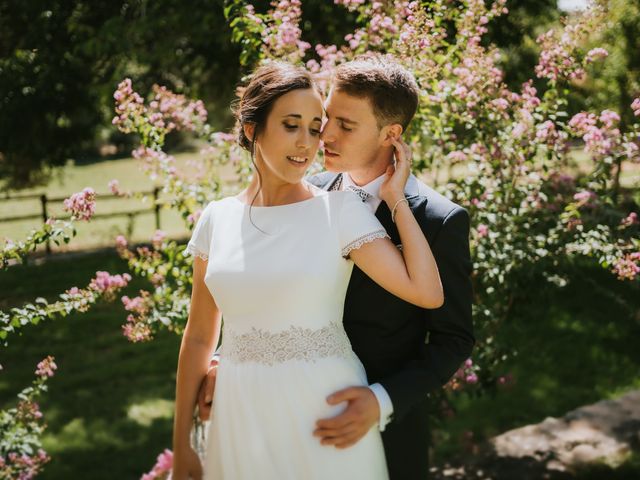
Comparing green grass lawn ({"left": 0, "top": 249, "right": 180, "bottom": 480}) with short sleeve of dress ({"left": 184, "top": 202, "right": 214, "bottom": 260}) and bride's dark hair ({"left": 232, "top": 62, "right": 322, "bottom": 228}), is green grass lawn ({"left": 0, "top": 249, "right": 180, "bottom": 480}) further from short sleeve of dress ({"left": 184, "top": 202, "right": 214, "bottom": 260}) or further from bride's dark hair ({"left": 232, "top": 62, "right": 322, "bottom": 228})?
bride's dark hair ({"left": 232, "top": 62, "right": 322, "bottom": 228})

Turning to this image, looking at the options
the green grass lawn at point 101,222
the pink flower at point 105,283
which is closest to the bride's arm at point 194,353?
the pink flower at point 105,283

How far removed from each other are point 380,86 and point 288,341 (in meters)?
0.88

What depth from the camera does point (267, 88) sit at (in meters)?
2.23

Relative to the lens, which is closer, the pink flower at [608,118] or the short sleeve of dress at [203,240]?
the short sleeve of dress at [203,240]

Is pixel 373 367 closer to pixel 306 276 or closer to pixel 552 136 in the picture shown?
pixel 306 276

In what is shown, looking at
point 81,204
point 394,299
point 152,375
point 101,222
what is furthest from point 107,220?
point 394,299

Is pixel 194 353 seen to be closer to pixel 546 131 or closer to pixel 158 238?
pixel 158 238

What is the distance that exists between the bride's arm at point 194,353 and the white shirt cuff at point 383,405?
0.57 m

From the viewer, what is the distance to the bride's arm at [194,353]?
235 cm

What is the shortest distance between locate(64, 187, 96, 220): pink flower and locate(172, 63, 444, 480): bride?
34.7 inches

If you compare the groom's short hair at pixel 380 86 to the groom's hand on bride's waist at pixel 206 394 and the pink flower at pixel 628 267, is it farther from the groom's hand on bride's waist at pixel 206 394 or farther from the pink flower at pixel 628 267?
the pink flower at pixel 628 267

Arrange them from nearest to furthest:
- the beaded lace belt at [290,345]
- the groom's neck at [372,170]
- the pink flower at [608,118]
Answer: the beaded lace belt at [290,345]
the groom's neck at [372,170]
the pink flower at [608,118]

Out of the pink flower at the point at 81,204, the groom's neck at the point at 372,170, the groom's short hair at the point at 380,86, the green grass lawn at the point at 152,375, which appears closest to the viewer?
the groom's short hair at the point at 380,86

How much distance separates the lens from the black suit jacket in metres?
2.28
